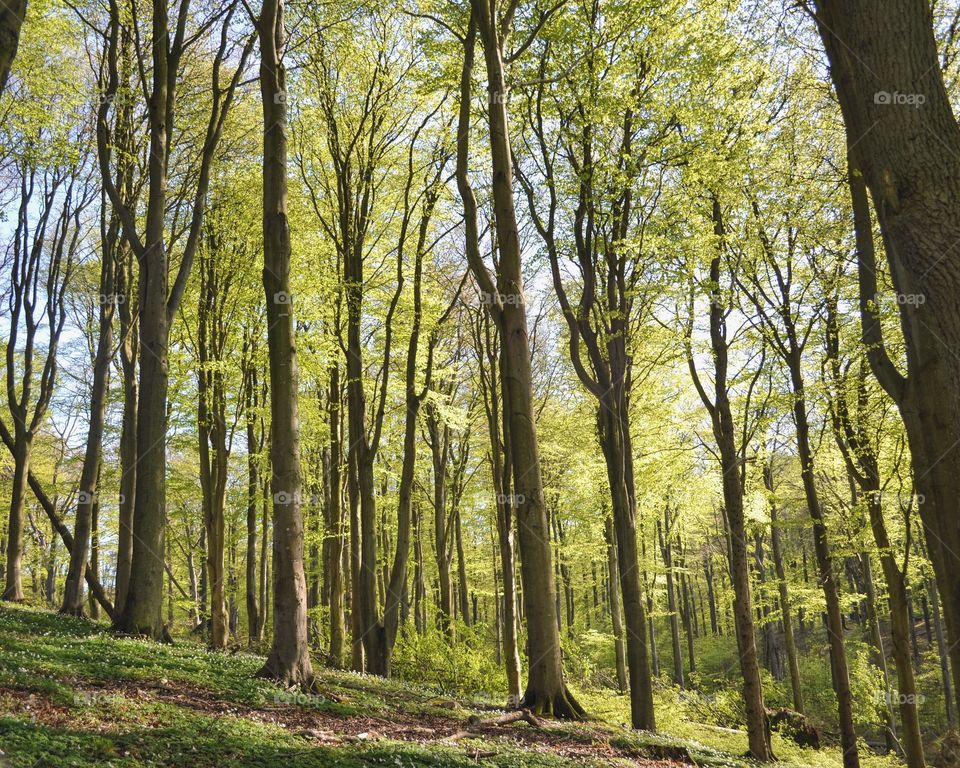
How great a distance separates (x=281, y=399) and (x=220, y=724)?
3.83m

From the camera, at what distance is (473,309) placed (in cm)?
1838

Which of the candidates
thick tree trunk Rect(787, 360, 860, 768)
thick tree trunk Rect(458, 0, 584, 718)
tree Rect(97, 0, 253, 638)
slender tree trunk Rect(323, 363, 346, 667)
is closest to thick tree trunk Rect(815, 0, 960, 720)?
thick tree trunk Rect(458, 0, 584, 718)

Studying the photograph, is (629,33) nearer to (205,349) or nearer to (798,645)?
(205,349)

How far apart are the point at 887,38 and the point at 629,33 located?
7216mm

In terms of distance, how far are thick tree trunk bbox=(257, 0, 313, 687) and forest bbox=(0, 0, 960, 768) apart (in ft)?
0.14

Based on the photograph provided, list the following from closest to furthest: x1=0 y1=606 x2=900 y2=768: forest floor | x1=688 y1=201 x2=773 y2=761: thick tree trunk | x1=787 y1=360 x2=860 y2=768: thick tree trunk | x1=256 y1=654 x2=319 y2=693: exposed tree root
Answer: x1=0 y1=606 x2=900 y2=768: forest floor, x1=256 y1=654 x2=319 y2=693: exposed tree root, x1=688 y1=201 x2=773 y2=761: thick tree trunk, x1=787 y1=360 x2=860 y2=768: thick tree trunk

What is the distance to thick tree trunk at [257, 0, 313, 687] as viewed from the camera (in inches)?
281

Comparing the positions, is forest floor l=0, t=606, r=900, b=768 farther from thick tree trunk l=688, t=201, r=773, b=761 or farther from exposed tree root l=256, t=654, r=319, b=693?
thick tree trunk l=688, t=201, r=773, b=761

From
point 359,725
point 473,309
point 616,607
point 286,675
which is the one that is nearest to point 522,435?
point 359,725

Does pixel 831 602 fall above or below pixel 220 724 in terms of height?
below

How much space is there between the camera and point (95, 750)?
375 centimetres

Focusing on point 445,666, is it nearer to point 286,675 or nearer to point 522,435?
point 286,675

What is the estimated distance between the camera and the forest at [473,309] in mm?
4684

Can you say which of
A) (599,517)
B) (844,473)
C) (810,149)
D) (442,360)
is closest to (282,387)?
(810,149)
